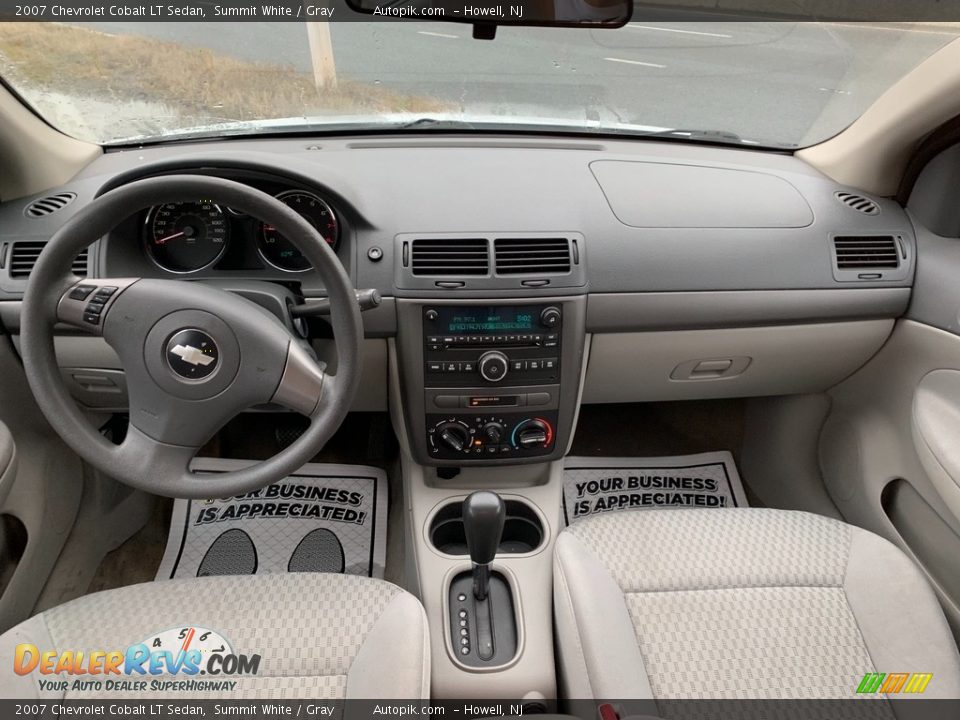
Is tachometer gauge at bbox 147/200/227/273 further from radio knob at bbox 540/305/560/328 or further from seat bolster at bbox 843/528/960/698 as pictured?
seat bolster at bbox 843/528/960/698

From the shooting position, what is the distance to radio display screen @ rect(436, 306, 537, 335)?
1422 mm

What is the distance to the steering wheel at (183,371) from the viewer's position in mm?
1045

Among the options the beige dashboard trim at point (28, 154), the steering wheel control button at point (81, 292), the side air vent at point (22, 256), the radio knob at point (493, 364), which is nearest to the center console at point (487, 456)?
the radio knob at point (493, 364)

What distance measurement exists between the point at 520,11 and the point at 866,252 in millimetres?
1022

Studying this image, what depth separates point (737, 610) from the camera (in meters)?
1.25

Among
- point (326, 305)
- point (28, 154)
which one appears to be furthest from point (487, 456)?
point (28, 154)

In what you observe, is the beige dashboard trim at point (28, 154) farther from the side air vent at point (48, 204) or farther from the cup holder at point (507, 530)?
the cup holder at point (507, 530)

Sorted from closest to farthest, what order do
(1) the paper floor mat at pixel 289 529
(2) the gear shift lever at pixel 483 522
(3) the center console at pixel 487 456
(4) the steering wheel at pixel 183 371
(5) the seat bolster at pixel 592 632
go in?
1. (4) the steering wheel at pixel 183 371
2. (5) the seat bolster at pixel 592 632
3. (2) the gear shift lever at pixel 483 522
4. (3) the center console at pixel 487 456
5. (1) the paper floor mat at pixel 289 529

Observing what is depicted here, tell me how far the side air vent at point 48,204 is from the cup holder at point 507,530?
114cm

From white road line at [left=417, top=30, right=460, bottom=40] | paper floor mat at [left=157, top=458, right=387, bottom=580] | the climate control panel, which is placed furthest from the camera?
paper floor mat at [left=157, top=458, right=387, bottom=580]

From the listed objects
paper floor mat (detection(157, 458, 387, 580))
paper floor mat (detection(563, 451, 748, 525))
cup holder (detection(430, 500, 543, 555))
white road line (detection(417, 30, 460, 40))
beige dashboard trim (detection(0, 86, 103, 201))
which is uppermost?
white road line (detection(417, 30, 460, 40))

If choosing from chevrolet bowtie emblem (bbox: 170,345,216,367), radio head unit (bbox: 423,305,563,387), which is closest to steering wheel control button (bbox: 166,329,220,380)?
chevrolet bowtie emblem (bbox: 170,345,216,367)

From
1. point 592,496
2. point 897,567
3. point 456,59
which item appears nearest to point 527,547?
point 592,496

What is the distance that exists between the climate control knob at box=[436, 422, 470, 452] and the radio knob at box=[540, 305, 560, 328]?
12.9 inches
